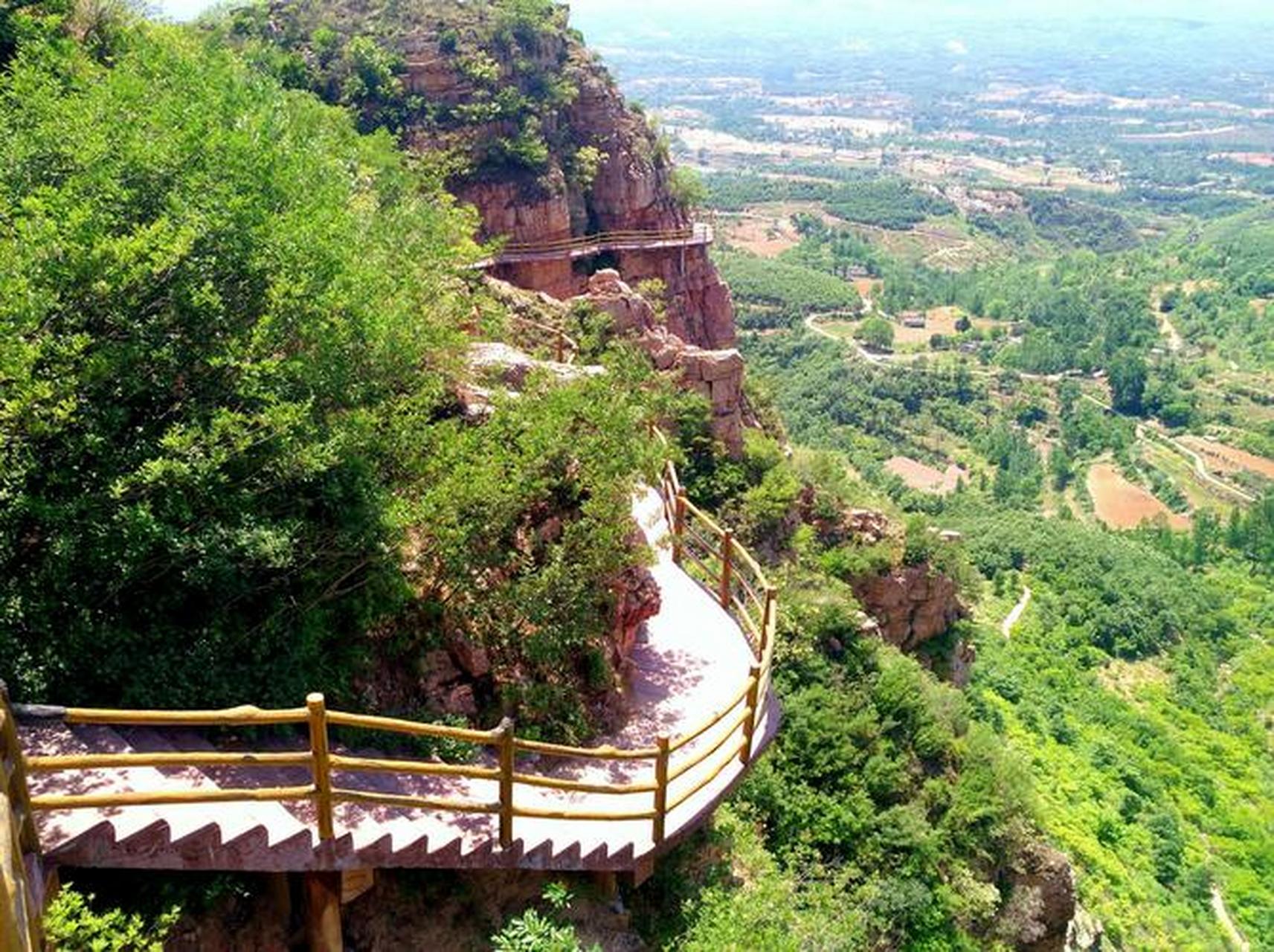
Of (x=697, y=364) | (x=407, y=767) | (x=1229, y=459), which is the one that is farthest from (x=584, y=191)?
(x=1229, y=459)

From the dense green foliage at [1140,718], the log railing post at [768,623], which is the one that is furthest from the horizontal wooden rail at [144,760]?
the dense green foliage at [1140,718]

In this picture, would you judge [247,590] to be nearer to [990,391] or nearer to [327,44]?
[327,44]

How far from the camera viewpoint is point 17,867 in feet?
15.9

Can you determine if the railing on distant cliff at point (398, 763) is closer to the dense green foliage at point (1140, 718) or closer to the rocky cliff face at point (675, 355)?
the rocky cliff face at point (675, 355)

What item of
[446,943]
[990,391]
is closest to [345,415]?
[446,943]

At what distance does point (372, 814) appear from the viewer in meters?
6.99

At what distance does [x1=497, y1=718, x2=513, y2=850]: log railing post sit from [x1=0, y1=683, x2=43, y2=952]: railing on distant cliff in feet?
8.89

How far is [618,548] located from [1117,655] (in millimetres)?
45109

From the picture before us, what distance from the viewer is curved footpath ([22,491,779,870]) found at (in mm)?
5977

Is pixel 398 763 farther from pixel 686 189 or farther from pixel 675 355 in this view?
pixel 686 189

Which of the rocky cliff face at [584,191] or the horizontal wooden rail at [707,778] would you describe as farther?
the rocky cliff face at [584,191]

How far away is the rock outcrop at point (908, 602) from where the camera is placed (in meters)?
21.0

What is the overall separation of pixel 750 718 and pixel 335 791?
371cm

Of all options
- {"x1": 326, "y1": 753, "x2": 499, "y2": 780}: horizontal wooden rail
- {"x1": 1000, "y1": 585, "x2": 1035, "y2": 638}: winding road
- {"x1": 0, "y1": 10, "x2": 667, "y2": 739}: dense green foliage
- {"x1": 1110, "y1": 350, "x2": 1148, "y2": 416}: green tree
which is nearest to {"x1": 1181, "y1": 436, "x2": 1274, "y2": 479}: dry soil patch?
{"x1": 1110, "y1": 350, "x2": 1148, "y2": 416}: green tree
